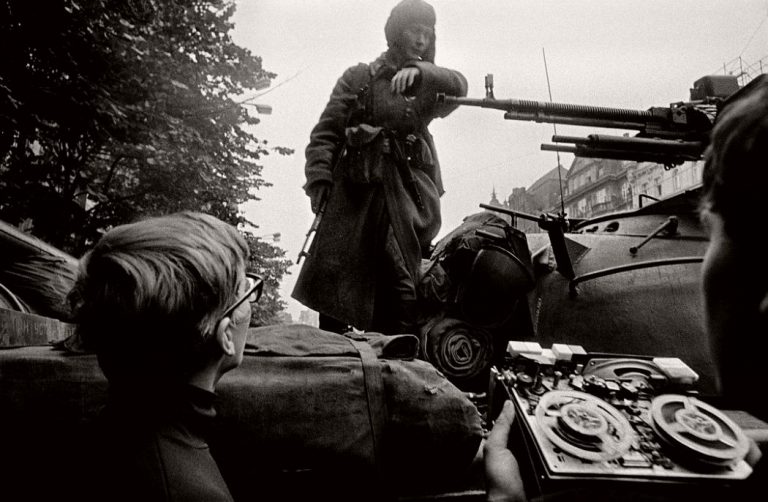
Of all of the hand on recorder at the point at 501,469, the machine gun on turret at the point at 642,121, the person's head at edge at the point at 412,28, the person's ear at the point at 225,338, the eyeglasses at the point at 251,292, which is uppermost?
the person's head at edge at the point at 412,28

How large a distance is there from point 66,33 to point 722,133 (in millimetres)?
7227

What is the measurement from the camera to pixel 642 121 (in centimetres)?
473

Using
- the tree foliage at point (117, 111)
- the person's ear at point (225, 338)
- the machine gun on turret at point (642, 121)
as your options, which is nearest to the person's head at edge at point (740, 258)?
the person's ear at point (225, 338)

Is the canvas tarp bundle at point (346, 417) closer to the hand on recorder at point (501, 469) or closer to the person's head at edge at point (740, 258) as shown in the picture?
the hand on recorder at point (501, 469)

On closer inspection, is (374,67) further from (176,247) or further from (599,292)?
(176,247)

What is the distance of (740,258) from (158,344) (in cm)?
124

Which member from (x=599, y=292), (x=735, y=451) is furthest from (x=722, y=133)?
(x=599, y=292)

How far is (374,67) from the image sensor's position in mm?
4094

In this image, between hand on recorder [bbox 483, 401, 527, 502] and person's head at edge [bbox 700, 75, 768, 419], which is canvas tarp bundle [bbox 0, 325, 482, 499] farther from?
person's head at edge [bbox 700, 75, 768, 419]

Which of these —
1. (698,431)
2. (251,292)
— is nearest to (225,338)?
(251,292)

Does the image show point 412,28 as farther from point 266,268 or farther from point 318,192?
point 266,268

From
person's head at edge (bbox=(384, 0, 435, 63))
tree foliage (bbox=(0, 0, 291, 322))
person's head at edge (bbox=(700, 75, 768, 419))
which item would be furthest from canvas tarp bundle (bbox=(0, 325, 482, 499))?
tree foliage (bbox=(0, 0, 291, 322))

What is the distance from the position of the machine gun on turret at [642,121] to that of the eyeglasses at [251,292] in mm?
2699

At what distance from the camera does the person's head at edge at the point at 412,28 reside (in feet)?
13.1
